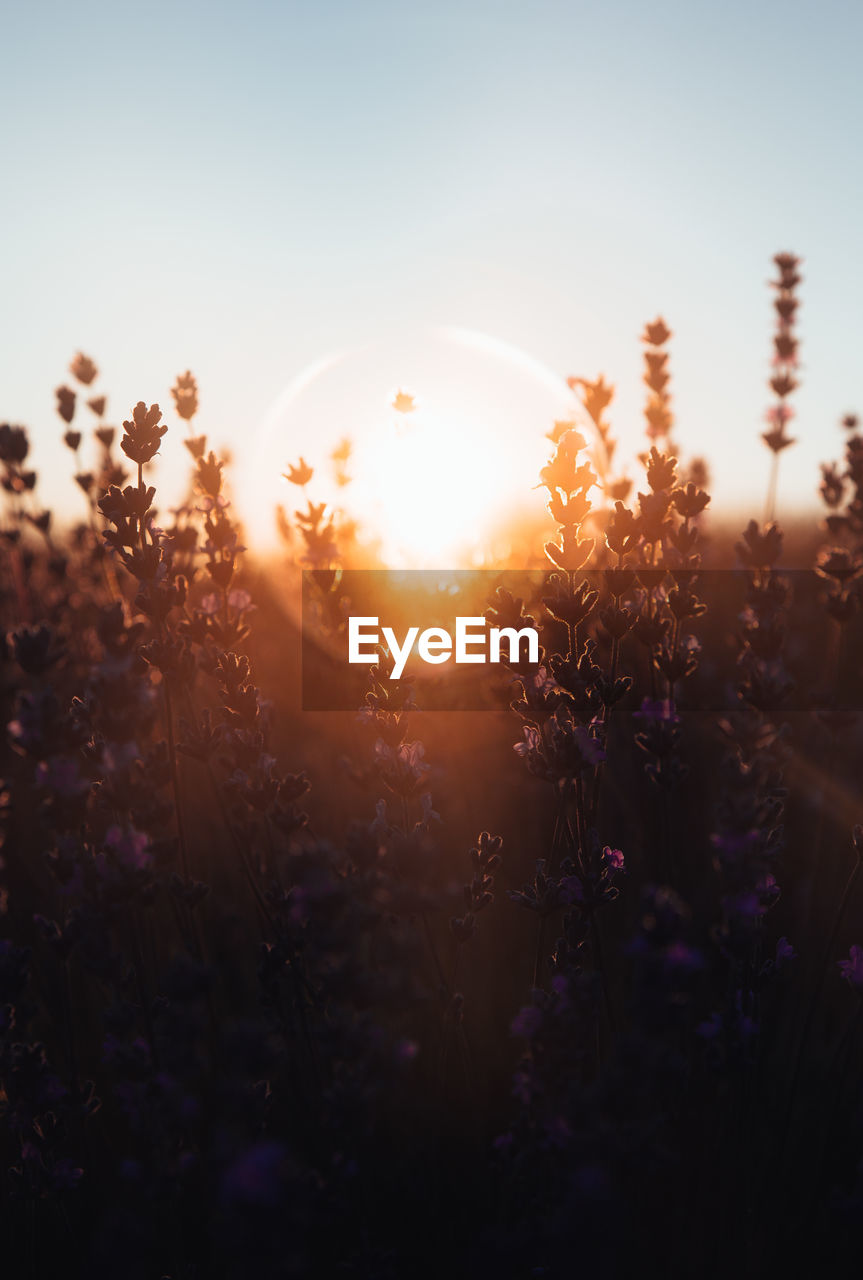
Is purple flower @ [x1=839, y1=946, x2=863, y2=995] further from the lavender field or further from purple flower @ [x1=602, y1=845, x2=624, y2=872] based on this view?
purple flower @ [x1=602, y1=845, x2=624, y2=872]

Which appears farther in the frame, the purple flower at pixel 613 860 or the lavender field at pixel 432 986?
the purple flower at pixel 613 860

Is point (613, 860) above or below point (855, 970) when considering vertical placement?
above

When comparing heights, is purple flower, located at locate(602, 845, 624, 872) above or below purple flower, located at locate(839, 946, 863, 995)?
above

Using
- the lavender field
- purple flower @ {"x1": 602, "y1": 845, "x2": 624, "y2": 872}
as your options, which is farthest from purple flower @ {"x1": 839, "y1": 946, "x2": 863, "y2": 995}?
purple flower @ {"x1": 602, "y1": 845, "x2": 624, "y2": 872}

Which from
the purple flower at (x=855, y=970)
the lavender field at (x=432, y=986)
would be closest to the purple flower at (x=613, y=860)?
the lavender field at (x=432, y=986)

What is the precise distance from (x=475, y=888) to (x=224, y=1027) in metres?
1.07

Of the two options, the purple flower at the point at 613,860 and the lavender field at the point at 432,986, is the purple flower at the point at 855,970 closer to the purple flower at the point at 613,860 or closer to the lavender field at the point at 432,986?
the lavender field at the point at 432,986

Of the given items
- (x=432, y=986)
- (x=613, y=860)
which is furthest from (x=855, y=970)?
(x=432, y=986)

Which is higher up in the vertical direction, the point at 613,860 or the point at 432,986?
the point at 613,860

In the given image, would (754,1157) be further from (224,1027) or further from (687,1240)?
(224,1027)

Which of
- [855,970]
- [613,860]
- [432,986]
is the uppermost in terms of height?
[613,860]

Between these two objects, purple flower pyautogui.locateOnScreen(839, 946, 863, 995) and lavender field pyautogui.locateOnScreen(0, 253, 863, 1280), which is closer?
lavender field pyautogui.locateOnScreen(0, 253, 863, 1280)

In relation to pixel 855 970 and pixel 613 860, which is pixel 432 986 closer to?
pixel 613 860

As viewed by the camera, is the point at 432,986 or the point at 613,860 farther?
the point at 432,986
